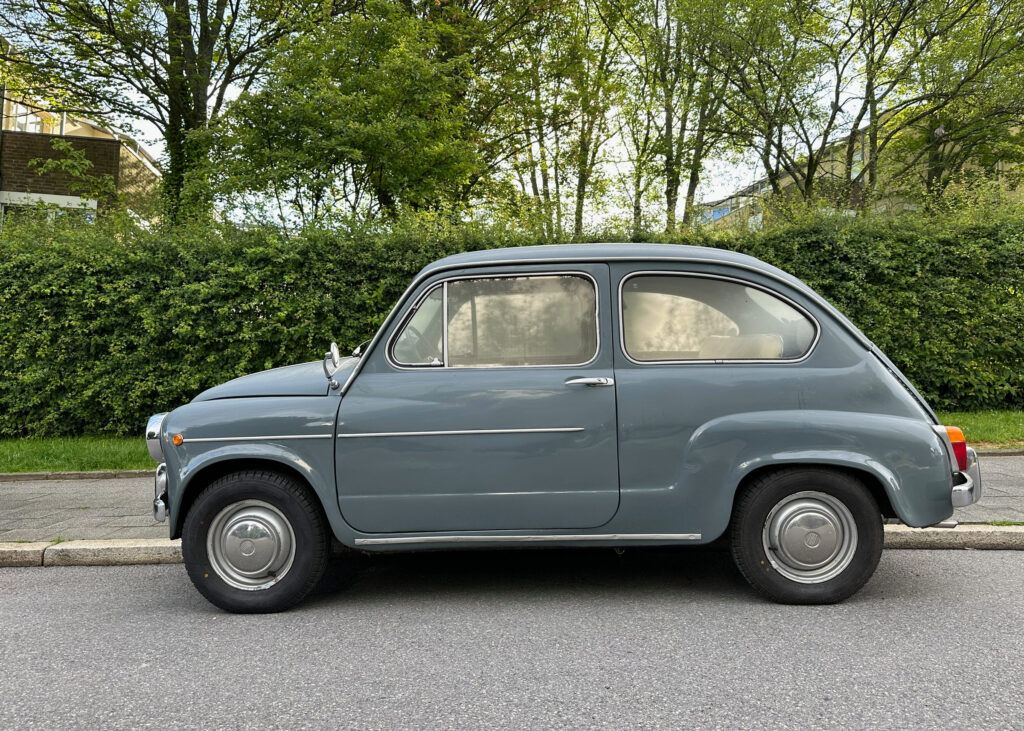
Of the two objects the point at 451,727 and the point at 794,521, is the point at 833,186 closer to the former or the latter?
the point at 794,521

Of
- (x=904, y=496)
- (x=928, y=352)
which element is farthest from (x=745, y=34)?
(x=904, y=496)

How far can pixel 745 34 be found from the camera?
18.4m

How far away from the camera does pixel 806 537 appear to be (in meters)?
4.06

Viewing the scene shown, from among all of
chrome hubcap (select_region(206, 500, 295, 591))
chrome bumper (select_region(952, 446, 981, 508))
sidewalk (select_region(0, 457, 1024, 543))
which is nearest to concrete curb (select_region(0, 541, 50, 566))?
sidewalk (select_region(0, 457, 1024, 543))

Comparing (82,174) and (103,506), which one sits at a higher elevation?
(82,174)

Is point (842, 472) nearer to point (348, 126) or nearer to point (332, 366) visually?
point (332, 366)

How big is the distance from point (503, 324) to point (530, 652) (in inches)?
65.4

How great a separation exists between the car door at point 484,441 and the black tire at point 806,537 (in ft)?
2.43

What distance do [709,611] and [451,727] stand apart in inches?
69.7

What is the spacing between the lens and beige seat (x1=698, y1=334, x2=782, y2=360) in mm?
4230

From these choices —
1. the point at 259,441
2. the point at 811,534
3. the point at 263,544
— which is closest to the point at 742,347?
the point at 811,534

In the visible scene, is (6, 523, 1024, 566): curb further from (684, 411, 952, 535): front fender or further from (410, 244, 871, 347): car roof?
(410, 244, 871, 347): car roof

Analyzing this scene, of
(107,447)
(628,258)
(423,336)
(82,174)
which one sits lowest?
(107,447)

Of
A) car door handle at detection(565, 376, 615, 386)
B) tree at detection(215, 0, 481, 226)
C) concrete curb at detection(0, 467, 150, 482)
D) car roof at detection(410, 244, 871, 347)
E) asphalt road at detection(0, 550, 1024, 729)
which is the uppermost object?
tree at detection(215, 0, 481, 226)
